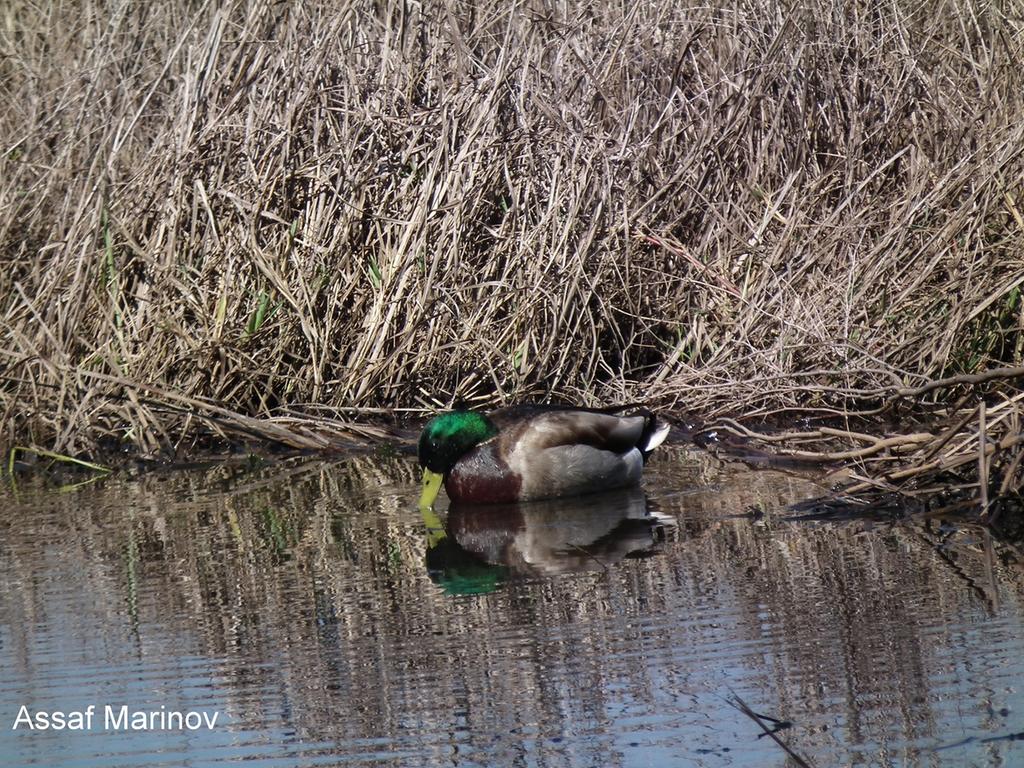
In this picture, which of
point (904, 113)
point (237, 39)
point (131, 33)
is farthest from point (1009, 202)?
point (131, 33)

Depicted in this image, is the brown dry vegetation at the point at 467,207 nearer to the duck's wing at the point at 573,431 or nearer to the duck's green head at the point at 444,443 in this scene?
the duck's wing at the point at 573,431

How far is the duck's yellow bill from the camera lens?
6.48 meters

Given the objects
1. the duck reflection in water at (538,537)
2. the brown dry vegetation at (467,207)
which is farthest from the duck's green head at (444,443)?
the brown dry vegetation at (467,207)

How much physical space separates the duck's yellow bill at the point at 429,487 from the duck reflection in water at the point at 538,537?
0.04 m

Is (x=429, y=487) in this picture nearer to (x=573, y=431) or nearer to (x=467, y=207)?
(x=573, y=431)

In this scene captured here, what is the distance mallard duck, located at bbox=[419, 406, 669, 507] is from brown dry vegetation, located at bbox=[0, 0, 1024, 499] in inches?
46.8

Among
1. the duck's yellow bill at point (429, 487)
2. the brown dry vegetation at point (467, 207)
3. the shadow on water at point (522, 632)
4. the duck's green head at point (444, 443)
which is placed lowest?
the shadow on water at point (522, 632)

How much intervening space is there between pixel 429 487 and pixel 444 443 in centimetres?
19

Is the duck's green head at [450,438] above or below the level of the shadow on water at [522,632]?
above

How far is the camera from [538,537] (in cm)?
593

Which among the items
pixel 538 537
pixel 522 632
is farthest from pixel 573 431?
pixel 522 632

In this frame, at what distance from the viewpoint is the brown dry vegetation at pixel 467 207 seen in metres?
7.85

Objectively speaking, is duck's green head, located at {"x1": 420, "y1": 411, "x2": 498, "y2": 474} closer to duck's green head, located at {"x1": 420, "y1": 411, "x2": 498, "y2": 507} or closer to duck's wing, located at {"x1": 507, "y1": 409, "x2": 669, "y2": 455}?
duck's green head, located at {"x1": 420, "y1": 411, "x2": 498, "y2": 507}

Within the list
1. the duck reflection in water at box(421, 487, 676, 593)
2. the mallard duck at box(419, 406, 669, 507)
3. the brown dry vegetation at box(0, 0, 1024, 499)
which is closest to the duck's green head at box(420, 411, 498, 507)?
the mallard duck at box(419, 406, 669, 507)
